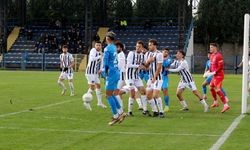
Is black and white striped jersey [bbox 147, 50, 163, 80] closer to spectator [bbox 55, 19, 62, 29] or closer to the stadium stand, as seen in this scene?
the stadium stand

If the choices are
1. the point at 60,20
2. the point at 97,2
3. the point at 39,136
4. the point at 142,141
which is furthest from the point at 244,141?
the point at 97,2

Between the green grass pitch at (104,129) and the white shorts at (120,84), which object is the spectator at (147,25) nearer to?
the green grass pitch at (104,129)

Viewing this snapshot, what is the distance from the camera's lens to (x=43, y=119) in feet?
46.2

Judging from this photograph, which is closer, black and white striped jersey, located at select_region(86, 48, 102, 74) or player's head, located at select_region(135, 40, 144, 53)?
player's head, located at select_region(135, 40, 144, 53)

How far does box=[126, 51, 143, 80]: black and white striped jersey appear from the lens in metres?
15.5

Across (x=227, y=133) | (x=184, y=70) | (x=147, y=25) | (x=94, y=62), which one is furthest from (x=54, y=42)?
(x=227, y=133)

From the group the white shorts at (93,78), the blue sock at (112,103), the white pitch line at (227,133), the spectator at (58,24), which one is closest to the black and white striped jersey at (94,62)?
the white shorts at (93,78)

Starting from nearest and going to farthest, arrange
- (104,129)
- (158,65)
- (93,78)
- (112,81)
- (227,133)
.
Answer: (227,133)
(104,129)
(112,81)
(158,65)
(93,78)

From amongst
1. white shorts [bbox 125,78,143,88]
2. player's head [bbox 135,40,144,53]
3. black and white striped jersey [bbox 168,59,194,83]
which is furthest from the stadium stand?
player's head [bbox 135,40,144,53]

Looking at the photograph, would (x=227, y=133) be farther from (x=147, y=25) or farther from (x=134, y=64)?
(x=147, y=25)

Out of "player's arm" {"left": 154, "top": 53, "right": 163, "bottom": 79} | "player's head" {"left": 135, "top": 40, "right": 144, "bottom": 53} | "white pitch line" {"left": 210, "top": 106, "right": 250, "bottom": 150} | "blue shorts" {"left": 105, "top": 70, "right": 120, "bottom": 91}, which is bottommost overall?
"white pitch line" {"left": 210, "top": 106, "right": 250, "bottom": 150}

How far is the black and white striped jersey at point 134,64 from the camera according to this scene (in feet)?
50.9

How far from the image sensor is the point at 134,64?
1552 cm

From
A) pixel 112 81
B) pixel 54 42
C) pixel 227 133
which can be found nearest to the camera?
pixel 227 133
